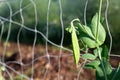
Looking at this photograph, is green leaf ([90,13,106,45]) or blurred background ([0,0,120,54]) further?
blurred background ([0,0,120,54])

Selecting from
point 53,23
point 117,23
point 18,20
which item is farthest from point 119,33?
point 18,20

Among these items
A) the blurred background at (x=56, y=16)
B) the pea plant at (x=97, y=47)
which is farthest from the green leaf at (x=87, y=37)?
the blurred background at (x=56, y=16)

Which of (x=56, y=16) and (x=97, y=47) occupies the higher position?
(x=56, y=16)

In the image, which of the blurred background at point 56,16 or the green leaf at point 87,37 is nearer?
the green leaf at point 87,37

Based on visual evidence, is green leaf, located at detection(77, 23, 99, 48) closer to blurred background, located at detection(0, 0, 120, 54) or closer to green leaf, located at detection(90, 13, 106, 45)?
green leaf, located at detection(90, 13, 106, 45)

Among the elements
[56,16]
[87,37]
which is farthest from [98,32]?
[56,16]

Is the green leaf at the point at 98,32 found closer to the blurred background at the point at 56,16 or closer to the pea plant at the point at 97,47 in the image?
the pea plant at the point at 97,47

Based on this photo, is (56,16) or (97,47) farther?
(56,16)

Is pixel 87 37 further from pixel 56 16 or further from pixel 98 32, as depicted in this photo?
pixel 56 16

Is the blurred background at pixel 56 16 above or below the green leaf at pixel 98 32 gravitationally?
above

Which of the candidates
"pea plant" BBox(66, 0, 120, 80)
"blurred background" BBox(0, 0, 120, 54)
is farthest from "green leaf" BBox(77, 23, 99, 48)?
"blurred background" BBox(0, 0, 120, 54)

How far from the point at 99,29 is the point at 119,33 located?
2.83 meters

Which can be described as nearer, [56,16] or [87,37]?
[87,37]

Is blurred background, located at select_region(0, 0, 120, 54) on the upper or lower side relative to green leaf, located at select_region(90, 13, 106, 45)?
upper
